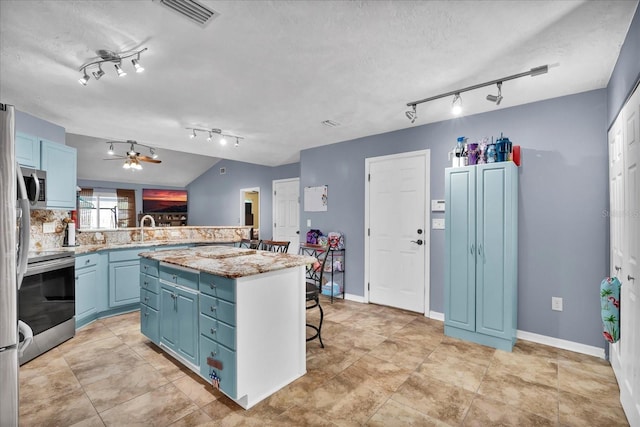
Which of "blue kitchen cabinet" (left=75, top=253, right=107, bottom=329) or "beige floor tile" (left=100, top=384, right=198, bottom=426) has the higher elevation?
"blue kitchen cabinet" (left=75, top=253, right=107, bottom=329)

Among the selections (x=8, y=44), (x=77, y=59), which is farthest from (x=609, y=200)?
(x=8, y=44)

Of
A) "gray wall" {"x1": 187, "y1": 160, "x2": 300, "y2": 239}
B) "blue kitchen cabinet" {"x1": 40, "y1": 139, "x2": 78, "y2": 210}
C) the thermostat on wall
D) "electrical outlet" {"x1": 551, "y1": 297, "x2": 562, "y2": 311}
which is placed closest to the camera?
"electrical outlet" {"x1": 551, "y1": 297, "x2": 562, "y2": 311}

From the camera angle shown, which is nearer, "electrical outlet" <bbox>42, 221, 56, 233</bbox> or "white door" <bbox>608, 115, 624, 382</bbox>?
"white door" <bbox>608, 115, 624, 382</bbox>

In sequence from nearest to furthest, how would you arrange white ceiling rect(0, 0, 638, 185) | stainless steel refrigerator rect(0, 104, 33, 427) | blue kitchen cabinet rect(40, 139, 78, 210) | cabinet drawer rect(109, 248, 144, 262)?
stainless steel refrigerator rect(0, 104, 33, 427) → white ceiling rect(0, 0, 638, 185) → blue kitchen cabinet rect(40, 139, 78, 210) → cabinet drawer rect(109, 248, 144, 262)

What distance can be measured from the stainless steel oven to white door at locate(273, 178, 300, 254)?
12.4ft

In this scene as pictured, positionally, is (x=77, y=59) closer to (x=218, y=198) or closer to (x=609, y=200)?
(x=609, y=200)

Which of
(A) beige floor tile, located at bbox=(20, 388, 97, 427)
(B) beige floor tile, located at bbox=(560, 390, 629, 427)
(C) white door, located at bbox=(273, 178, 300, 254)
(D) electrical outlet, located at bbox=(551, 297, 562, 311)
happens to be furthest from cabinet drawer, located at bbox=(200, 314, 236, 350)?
(C) white door, located at bbox=(273, 178, 300, 254)

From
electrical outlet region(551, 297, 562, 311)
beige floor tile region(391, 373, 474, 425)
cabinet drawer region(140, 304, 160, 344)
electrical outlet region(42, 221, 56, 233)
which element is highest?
electrical outlet region(42, 221, 56, 233)

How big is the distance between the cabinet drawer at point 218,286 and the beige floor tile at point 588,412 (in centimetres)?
219

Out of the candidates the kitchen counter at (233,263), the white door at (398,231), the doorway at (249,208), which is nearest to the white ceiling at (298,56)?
the white door at (398,231)

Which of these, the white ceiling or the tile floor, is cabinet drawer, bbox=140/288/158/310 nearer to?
the tile floor

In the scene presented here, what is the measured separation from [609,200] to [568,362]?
1.43 meters

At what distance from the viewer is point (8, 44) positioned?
1977 millimetres

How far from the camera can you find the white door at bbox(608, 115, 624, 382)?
2146 millimetres
